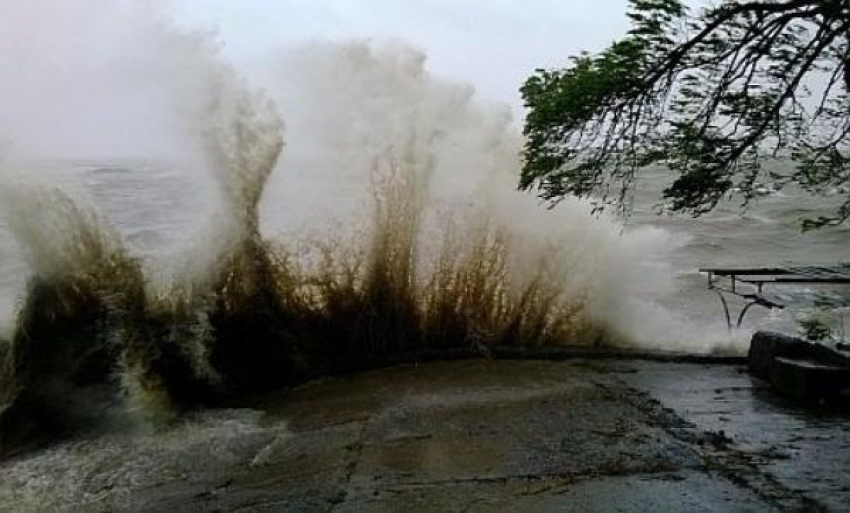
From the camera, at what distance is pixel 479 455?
574cm

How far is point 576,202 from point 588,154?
6.45m

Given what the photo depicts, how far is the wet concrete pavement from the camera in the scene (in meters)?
5.02

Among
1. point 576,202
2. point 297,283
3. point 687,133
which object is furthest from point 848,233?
point 687,133

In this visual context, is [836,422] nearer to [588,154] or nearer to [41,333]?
[588,154]

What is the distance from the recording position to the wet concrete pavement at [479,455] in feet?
16.5

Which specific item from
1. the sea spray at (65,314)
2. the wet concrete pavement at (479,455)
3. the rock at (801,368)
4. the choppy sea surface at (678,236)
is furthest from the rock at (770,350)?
the sea spray at (65,314)

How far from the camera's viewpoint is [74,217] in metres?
9.70

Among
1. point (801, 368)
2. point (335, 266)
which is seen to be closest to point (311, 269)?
point (335, 266)

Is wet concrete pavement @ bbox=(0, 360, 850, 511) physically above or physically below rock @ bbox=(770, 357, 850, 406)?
below

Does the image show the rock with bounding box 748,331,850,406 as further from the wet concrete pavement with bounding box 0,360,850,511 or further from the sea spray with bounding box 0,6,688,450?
the sea spray with bounding box 0,6,688,450

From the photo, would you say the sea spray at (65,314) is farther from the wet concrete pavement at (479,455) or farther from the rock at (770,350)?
the rock at (770,350)

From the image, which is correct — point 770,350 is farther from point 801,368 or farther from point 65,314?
point 65,314

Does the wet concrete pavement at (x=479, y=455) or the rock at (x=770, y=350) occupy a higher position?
the rock at (x=770, y=350)

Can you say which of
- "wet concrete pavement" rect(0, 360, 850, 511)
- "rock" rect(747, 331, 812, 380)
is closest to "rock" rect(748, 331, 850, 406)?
"rock" rect(747, 331, 812, 380)
